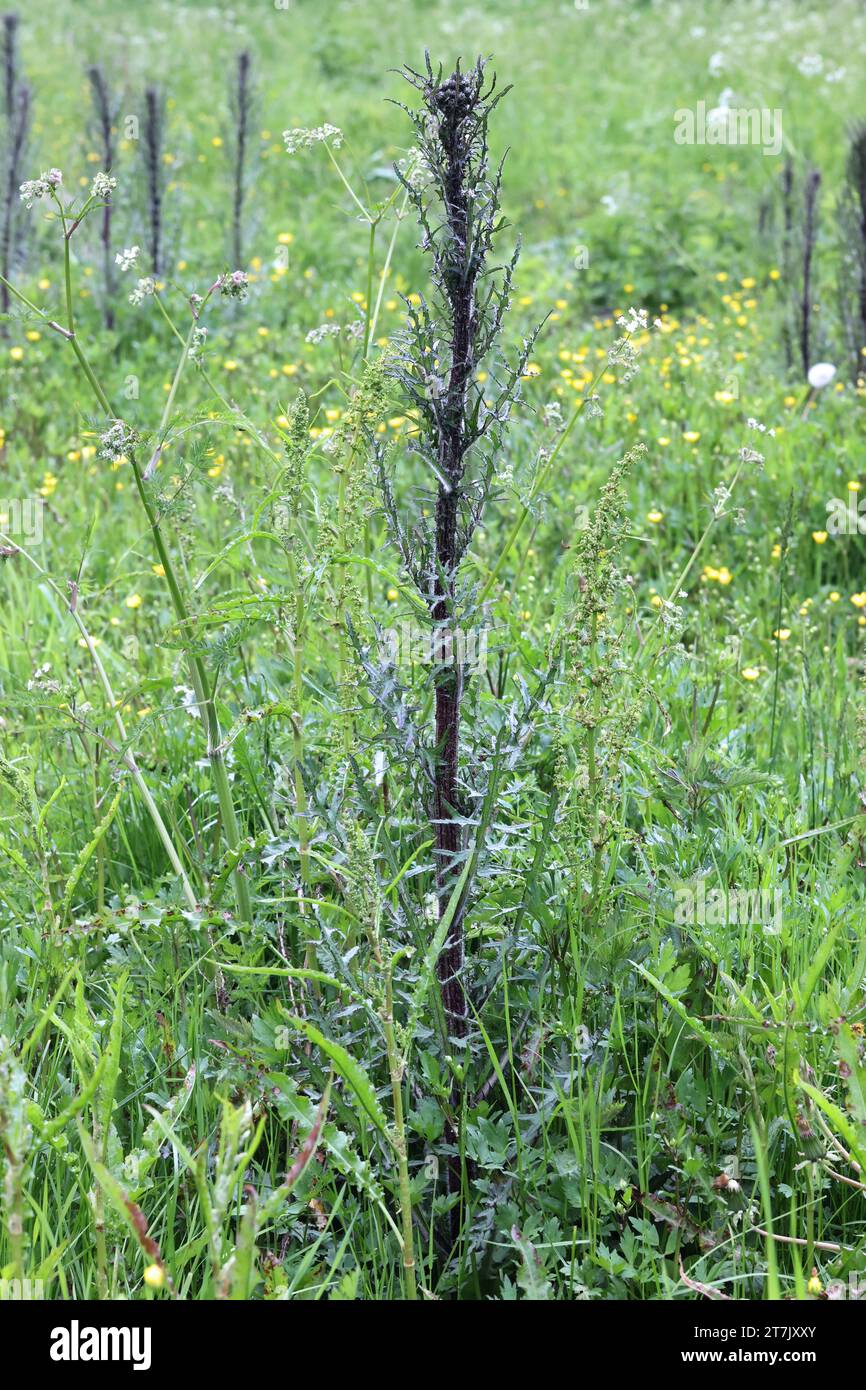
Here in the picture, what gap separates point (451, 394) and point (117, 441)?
51cm

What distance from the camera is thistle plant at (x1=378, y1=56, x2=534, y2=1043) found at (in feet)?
6.05

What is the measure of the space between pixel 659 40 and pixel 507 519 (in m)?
11.8

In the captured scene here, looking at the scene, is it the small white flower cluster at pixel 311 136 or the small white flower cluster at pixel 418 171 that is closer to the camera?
the small white flower cluster at pixel 418 171

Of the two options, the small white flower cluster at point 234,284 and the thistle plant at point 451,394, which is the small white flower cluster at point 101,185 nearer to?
the small white flower cluster at point 234,284

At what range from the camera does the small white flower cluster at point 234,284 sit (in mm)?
2164

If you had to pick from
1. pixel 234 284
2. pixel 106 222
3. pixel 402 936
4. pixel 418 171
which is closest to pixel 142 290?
pixel 234 284

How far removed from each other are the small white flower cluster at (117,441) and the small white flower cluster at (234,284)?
1.12 feet

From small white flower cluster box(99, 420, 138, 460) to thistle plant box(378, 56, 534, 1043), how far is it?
0.39 m

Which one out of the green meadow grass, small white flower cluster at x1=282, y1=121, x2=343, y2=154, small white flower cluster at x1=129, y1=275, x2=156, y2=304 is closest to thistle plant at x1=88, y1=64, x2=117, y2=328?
the green meadow grass

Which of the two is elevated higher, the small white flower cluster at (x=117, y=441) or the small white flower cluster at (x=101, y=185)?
the small white flower cluster at (x=101, y=185)

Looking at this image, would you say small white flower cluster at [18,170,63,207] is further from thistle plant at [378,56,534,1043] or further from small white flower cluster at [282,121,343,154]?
thistle plant at [378,56,534,1043]

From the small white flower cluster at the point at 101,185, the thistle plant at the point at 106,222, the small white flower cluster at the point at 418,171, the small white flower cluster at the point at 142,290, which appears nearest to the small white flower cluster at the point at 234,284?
the small white flower cluster at the point at 142,290

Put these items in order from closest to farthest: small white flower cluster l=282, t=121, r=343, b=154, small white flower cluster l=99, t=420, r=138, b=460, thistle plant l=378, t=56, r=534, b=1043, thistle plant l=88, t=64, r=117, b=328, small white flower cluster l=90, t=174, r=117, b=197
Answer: thistle plant l=378, t=56, r=534, b=1043 < small white flower cluster l=99, t=420, r=138, b=460 < small white flower cluster l=90, t=174, r=117, b=197 < small white flower cluster l=282, t=121, r=343, b=154 < thistle plant l=88, t=64, r=117, b=328

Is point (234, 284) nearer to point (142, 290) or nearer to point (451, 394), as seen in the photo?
point (142, 290)
